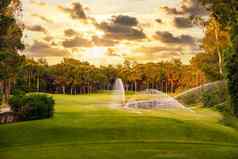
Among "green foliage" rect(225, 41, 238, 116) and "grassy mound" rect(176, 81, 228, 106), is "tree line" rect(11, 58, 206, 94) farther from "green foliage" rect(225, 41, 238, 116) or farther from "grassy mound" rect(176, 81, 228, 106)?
"green foliage" rect(225, 41, 238, 116)

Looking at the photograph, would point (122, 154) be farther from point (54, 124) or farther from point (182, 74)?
point (182, 74)

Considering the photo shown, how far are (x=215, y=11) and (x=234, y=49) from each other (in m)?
22.9

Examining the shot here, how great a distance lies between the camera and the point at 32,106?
118 ft

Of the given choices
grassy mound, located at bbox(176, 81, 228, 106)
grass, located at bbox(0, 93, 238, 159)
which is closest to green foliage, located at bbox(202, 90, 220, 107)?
grassy mound, located at bbox(176, 81, 228, 106)

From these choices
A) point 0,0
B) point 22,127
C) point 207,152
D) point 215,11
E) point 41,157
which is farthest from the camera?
point 22,127

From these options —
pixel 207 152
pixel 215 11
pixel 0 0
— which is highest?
pixel 0 0

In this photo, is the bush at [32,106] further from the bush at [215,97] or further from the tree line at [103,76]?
the tree line at [103,76]

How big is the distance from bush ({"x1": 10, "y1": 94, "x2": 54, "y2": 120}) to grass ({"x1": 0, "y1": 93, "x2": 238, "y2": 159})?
3.71 feet

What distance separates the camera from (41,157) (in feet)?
77.0

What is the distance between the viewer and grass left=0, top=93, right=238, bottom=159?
25.2 m

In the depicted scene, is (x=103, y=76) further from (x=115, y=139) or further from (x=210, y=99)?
(x=115, y=139)

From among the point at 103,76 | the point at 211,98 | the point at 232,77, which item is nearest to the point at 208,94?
the point at 211,98

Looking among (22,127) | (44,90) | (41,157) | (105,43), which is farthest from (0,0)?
(105,43)

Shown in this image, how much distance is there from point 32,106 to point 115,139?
27.6 feet
